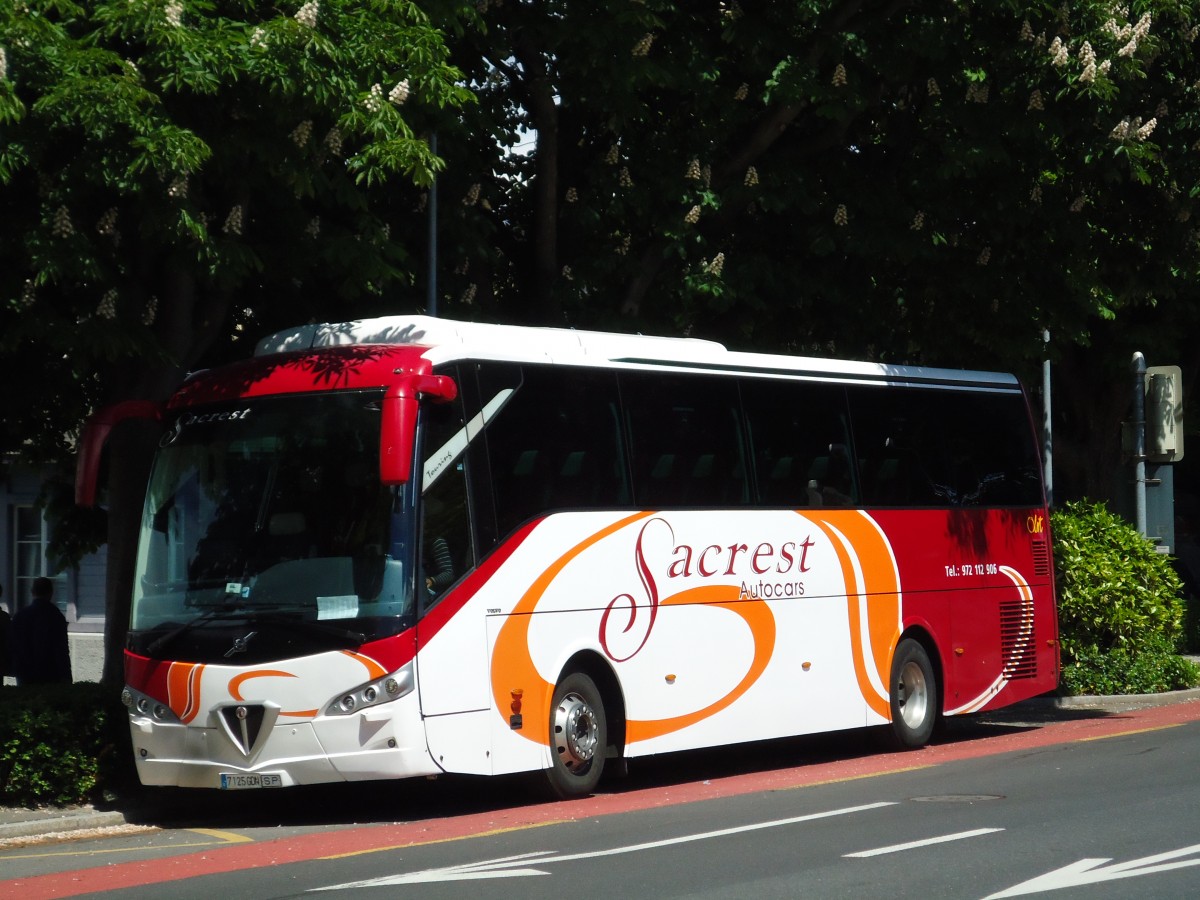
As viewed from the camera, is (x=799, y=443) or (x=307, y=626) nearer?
(x=307, y=626)

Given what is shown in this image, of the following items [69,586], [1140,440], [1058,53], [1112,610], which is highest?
[1058,53]

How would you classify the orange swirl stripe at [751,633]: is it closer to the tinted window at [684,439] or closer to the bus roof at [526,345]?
the tinted window at [684,439]

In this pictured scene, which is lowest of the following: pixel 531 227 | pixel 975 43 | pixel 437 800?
pixel 437 800

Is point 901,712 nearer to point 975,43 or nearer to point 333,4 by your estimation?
point 975,43

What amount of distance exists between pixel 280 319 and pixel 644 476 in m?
3.60

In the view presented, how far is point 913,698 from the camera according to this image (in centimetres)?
1688

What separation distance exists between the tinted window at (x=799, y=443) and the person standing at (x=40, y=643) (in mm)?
7082

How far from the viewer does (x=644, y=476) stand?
13.8 metres

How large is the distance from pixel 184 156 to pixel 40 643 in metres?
8.10

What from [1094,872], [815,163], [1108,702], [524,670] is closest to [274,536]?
[524,670]

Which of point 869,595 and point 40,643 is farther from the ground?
point 869,595

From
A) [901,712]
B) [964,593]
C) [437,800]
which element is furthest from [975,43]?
[437,800]

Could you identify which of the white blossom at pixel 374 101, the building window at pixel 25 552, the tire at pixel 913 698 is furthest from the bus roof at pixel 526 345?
the building window at pixel 25 552

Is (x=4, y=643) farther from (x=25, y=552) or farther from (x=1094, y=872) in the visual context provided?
(x=25, y=552)
